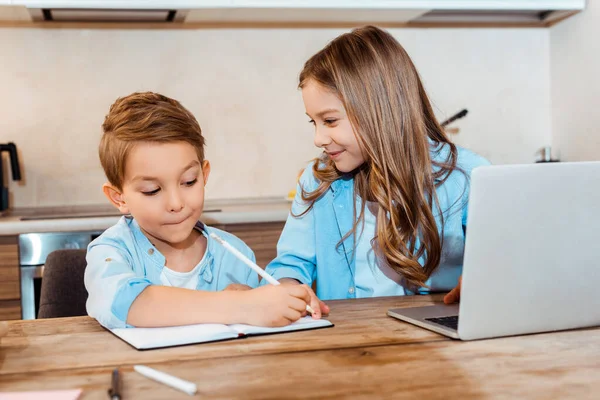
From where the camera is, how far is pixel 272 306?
3.61 ft

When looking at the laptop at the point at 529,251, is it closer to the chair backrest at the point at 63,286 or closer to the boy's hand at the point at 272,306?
the boy's hand at the point at 272,306

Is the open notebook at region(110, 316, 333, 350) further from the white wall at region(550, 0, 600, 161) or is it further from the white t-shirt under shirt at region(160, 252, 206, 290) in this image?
the white wall at region(550, 0, 600, 161)

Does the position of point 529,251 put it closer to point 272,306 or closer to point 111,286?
point 272,306

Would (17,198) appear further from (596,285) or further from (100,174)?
(596,285)

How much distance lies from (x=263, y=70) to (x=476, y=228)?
2053 millimetres

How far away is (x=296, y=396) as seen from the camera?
0.79 meters

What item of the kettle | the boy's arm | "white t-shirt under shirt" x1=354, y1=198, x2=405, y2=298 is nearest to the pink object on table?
the boy's arm

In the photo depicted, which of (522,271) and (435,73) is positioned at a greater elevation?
(435,73)

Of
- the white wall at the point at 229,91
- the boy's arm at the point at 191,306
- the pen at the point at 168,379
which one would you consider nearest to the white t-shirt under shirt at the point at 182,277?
the boy's arm at the point at 191,306

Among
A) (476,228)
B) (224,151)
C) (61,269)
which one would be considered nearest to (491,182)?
(476,228)

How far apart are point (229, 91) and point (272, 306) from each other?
1.87 meters

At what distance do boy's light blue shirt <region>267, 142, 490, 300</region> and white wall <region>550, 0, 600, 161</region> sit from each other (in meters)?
1.39

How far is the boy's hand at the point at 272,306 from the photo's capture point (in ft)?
3.58

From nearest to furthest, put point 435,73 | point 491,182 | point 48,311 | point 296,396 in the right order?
point 296,396
point 491,182
point 48,311
point 435,73
